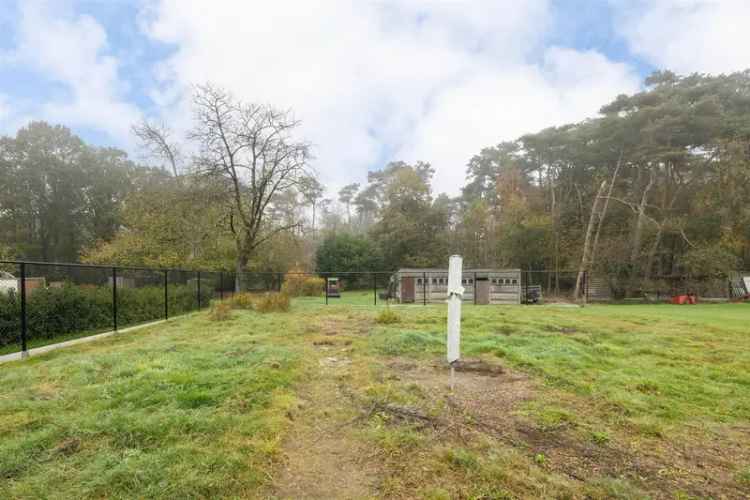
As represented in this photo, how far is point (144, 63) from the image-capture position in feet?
34.3

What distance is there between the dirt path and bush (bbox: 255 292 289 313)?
8668mm

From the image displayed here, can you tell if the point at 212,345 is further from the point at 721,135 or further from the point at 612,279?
the point at 721,135

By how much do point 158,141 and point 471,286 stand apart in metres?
20.1

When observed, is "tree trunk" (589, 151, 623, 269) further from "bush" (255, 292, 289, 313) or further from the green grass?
the green grass

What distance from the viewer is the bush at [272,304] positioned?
39.4ft

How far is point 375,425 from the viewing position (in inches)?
113

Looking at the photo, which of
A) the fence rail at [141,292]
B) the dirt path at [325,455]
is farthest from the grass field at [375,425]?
the fence rail at [141,292]

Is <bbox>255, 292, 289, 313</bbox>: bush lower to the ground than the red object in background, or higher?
higher

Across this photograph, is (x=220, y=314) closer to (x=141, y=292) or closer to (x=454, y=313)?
(x=141, y=292)

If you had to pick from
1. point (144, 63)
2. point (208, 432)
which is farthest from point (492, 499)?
point (144, 63)

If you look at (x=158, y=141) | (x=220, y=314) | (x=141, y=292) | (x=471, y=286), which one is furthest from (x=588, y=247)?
(x=158, y=141)

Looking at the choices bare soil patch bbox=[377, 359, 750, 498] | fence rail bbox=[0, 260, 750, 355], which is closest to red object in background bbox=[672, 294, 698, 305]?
fence rail bbox=[0, 260, 750, 355]

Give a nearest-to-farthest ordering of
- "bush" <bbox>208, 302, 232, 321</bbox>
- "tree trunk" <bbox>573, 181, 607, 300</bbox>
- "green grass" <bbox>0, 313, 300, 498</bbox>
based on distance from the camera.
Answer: "green grass" <bbox>0, 313, 300, 498</bbox>
"bush" <bbox>208, 302, 232, 321</bbox>
"tree trunk" <bbox>573, 181, 607, 300</bbox>

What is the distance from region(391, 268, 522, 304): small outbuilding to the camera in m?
18.6
